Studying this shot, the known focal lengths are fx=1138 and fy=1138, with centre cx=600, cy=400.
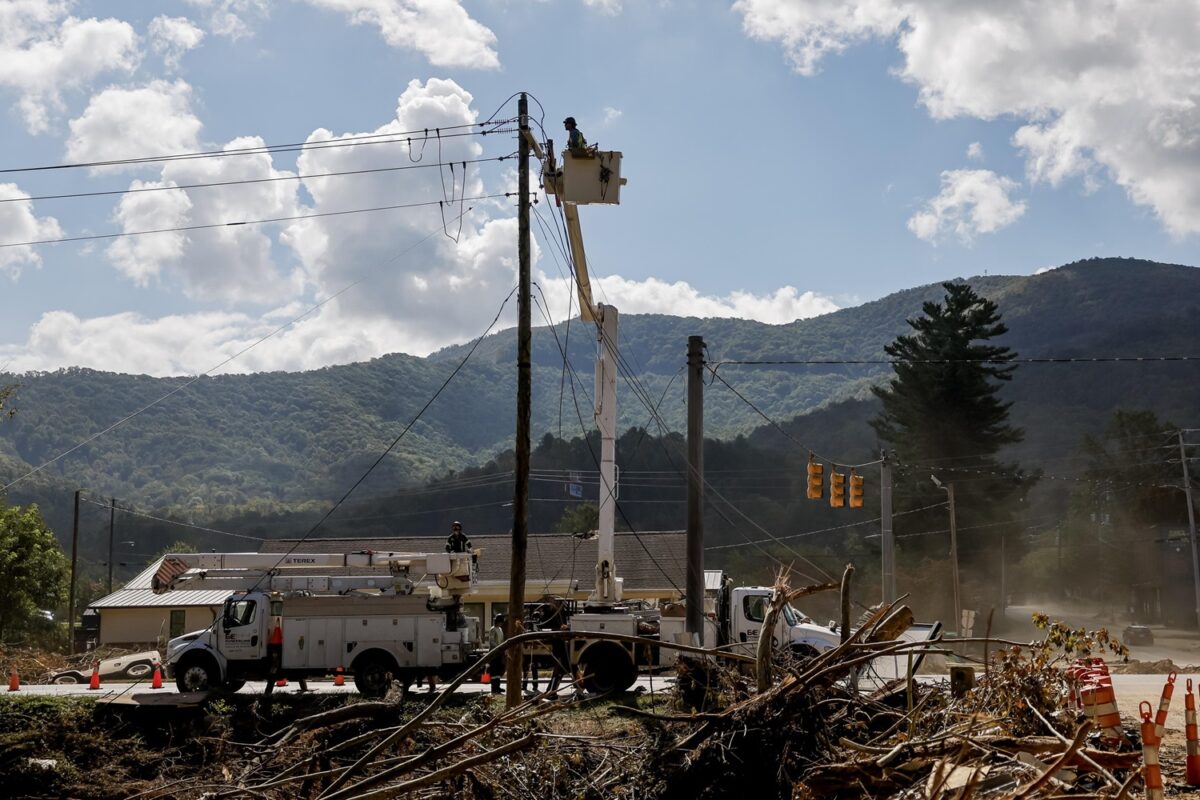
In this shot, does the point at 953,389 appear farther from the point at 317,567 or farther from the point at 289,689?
the point at 289,689

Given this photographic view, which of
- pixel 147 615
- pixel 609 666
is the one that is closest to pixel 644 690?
pixel 609 666

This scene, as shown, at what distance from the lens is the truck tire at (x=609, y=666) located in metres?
21.4

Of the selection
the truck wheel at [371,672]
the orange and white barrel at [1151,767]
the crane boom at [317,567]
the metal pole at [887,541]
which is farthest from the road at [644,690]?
the orange and white barrel at [1151,767]

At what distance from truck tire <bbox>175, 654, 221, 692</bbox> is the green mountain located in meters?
98.9

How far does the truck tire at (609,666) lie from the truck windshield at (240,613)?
7492 millimetres

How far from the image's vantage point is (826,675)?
9.12m

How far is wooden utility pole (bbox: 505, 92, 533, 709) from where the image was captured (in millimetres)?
17016

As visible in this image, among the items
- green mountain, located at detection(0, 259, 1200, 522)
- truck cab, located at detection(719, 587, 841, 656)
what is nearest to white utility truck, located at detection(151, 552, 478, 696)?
truck cab, located at detection(719, 587, 841, 656)

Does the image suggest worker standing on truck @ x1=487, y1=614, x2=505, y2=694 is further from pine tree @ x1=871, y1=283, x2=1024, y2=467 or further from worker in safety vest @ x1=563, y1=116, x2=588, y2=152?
pine tree @ x1=871, y1=283, x2=1024, y2=467

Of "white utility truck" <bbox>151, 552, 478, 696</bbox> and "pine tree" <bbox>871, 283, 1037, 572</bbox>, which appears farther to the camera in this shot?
"pine tree" <bbox>871, 283, 1037, 572</bbox>

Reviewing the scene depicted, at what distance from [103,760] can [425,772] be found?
852 cm

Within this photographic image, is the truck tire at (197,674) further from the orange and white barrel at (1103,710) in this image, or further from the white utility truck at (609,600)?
the orange and white barrel at (1103,710)

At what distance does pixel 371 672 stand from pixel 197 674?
12.8ft

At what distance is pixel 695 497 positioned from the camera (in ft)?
78.4
